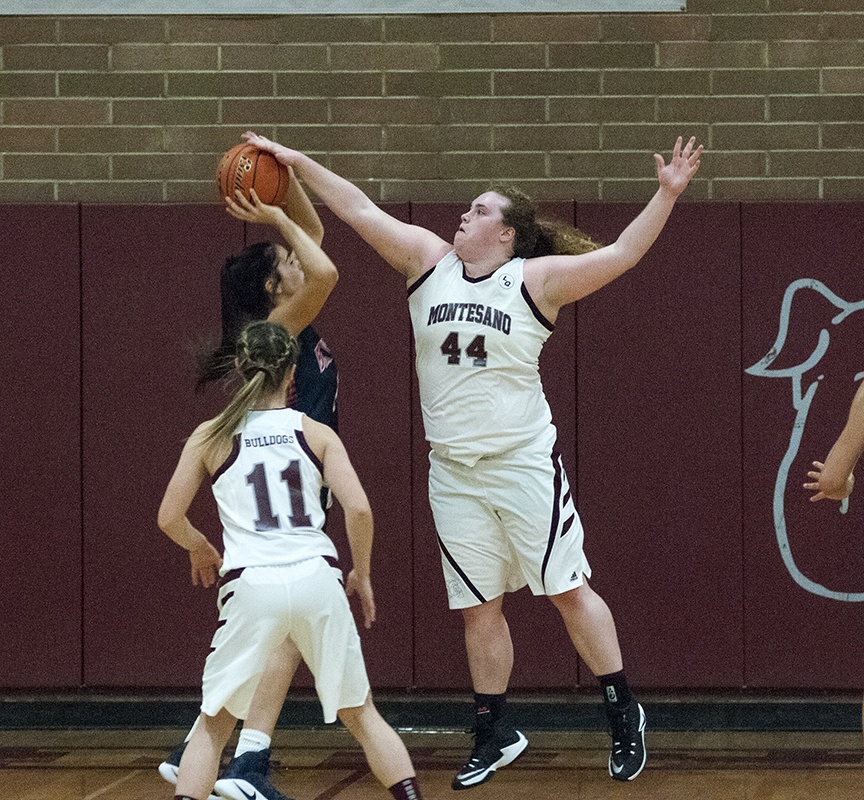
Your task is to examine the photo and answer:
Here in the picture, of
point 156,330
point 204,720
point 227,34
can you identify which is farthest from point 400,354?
point 204,720

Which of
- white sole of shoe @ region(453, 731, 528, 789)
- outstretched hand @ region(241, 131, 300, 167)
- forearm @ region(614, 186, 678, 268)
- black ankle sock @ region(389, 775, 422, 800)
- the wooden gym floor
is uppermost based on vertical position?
outstretched hand @ region(241, 131, 300, 167)

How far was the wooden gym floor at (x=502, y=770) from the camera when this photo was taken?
5461 mm

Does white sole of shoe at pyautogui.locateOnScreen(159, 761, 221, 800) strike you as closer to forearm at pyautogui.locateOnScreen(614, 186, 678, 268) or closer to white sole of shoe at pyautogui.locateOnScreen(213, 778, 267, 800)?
white sole of shoe at pyautogui.locateOnScreen(213, 778, 267, 800)

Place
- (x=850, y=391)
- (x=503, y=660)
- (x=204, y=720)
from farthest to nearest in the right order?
(x=850, y=391) < (x=503, y=660) < (x=204, y=720)

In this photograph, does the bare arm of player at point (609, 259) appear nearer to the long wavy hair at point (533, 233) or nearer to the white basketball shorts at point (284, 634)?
the long wavy hair at point (533, 233)

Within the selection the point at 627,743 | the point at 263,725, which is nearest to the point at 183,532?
the point at 263,725

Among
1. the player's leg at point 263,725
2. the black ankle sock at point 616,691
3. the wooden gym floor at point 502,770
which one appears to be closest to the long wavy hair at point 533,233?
the black ankle sock at point 616,691

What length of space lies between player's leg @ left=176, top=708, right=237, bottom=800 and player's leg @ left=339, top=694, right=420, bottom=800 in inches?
14.2

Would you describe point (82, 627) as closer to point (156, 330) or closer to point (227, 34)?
point (156, 330)

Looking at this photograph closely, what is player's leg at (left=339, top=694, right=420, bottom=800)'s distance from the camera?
434 centimetres

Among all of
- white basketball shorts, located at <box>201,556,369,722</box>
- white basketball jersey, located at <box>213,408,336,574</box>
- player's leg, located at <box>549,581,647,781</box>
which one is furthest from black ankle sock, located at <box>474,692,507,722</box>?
white basketball jersey, located at <box>213,408,336,574</box>

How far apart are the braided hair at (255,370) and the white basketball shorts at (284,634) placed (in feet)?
1.40

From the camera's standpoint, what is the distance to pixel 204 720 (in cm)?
437

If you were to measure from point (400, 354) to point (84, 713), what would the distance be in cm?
217
